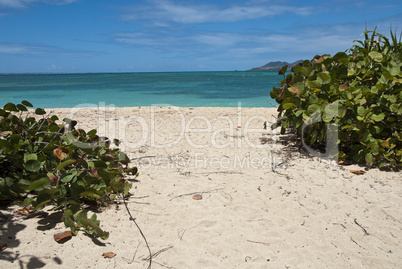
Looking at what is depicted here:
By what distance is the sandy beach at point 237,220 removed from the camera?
197 centimetres

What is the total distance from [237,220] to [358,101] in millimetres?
2039

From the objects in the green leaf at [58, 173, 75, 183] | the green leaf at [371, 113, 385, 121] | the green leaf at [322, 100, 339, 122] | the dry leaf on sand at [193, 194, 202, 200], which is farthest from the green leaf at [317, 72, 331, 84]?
the green leaf at [58, 173, 75, 183]

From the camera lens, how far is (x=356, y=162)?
361 cm

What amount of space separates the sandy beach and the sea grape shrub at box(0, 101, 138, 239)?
0.44 feet

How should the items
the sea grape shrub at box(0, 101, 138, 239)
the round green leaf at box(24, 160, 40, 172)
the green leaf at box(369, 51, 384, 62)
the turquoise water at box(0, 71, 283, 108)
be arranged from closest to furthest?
the sea grape shrub at box(0, 101, 138, 239)
the round green leaf at box(24, 160, 40, 172)
the green leaf at box(369, 51, 384, 62)
the turquoise water at box(0, 71, 283, 108)

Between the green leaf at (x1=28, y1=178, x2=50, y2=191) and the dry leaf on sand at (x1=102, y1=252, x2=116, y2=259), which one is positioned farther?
the green leaf at (x1=28, y1=178, x2=50, y2=191)

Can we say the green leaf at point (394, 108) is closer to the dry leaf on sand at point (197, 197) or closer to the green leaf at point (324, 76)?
the green leaf at point (324, 76)

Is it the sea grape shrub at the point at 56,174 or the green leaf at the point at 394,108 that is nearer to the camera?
the sea grape shrub at the point at 56,174

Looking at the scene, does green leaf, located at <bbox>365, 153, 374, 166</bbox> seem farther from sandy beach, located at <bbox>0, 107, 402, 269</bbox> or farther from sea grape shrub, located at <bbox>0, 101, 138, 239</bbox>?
sea grape shrub, located at <bbox>0, 101, 138, 239</bbox>

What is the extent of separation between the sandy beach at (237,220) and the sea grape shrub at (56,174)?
14 centimetres

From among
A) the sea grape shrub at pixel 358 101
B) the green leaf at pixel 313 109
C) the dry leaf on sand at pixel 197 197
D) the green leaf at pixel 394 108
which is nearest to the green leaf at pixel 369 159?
the sea grape shrub at pixel 358 101

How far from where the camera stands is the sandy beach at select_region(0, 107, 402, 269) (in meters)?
1.97

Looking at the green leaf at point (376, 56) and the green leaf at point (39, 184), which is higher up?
the green leaf at point (376, 56)

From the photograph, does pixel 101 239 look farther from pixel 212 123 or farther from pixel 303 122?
pixel 212 123
